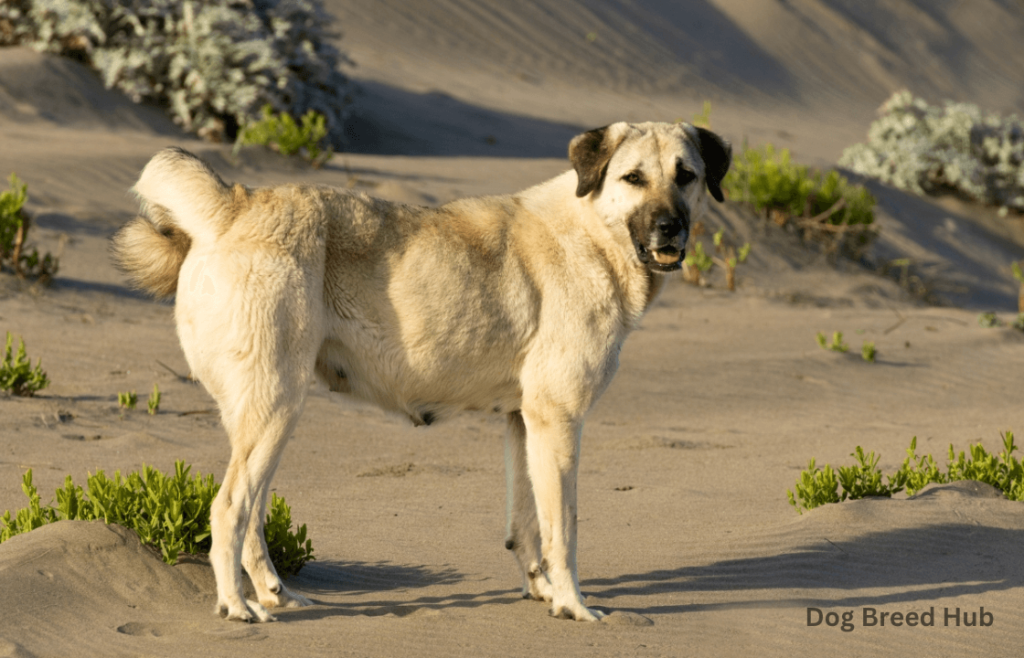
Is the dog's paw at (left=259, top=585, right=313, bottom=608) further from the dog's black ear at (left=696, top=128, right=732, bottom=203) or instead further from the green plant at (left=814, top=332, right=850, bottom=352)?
the green plant at (left=814, top=332, right=850, bottom=352)

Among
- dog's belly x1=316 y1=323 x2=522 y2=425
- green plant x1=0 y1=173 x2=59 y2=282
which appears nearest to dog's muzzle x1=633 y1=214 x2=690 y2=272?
dog's belly x1=316 y1=323 x2=522 y2=425

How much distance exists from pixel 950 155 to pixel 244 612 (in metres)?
17.5

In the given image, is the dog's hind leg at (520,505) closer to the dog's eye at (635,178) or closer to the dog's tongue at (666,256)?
the dog's tongue at (666,256)

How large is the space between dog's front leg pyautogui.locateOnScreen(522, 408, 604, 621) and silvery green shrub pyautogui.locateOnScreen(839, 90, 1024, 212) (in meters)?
15.6

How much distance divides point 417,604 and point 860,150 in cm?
1738

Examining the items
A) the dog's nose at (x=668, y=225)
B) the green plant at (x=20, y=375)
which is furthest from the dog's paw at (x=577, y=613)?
the green plant at (x=20, y=375)

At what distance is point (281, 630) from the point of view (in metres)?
4.05

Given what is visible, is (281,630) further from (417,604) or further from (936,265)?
(936,265)

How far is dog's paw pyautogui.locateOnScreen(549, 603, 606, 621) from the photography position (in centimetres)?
450

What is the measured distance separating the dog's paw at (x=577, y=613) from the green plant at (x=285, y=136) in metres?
10.2

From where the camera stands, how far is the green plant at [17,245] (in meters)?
9.45

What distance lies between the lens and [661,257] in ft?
15.1

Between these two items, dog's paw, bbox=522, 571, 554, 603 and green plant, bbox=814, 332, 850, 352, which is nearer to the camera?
dog's paw, bbox=522, 571, 554, 603

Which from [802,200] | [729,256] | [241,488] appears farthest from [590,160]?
[802,200]
